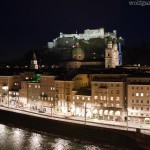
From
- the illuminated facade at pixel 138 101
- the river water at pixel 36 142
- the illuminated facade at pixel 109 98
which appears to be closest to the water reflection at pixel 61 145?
the river water at pixel 36 142

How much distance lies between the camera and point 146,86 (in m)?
37.7

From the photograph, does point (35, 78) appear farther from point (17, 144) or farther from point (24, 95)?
point (17, 144)

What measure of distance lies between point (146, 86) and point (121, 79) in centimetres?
340

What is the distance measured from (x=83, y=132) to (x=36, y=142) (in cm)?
427

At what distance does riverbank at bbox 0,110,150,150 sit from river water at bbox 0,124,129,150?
96 centimetres

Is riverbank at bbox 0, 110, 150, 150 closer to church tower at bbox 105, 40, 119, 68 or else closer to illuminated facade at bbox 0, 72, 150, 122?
illuminated facade at bbox 0, 72, 150, 122

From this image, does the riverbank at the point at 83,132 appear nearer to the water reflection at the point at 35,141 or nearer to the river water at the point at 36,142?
the river water at the point at 36,142

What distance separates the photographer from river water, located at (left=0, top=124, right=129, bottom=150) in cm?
3269

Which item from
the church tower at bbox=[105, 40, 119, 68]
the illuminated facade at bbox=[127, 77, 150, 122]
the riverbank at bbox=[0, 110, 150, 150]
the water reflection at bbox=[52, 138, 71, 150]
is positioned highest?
the church tower at bbox=[105, 40, 119, 68]

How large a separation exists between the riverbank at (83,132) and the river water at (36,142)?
3.14ft

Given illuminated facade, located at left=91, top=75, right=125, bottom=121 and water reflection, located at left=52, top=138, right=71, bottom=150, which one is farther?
illuminated facade, located at left=91, top=75, right=125, bottom=121

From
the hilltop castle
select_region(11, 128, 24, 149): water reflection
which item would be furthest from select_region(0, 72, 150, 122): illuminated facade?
the hilltop castle

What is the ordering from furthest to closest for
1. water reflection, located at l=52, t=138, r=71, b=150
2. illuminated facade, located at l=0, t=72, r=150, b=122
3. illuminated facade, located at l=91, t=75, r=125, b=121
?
illuminated facade, located at l=91, t=75, r=125, b=121 → illuminated facade, located at l=0, t=72, r=150, b=122 → water reflection, located at l=52, t=138, r=71, b=150

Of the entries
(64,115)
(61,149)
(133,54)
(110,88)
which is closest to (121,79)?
(110,88)
